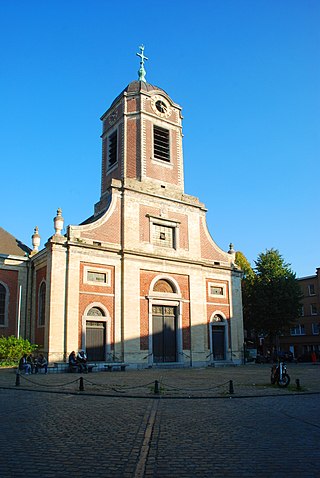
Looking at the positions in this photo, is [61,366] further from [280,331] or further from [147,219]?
[280,331]

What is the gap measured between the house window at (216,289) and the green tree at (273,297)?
29.4 ft

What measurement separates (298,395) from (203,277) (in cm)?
1858

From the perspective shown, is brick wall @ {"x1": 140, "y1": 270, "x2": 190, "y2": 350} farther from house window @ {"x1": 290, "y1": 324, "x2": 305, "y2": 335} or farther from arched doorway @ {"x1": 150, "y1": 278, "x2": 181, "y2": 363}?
house window @ {"x1": 290, "y1": 324, "x2": 305, "y2": 335}

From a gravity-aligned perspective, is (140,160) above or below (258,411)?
above

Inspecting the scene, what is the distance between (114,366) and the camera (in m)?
25.1

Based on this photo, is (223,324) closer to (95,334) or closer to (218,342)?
(218,342)

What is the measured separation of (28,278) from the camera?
29250 mm

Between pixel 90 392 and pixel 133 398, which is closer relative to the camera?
pixel 133 398

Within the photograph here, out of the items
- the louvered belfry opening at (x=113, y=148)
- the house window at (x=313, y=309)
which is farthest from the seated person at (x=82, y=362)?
the house window at (x=313, y=309)

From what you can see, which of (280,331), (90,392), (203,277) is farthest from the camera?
(280,331)

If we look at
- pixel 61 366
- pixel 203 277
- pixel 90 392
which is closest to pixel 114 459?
pixel 90 392

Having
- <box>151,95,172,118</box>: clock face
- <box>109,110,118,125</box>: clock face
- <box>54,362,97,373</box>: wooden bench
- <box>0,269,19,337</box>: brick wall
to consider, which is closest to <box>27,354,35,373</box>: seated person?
<box>54,362,97,373</box>: wooden bench

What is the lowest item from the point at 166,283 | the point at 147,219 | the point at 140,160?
the point at 166,283

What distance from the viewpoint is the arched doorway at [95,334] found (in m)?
25.5
